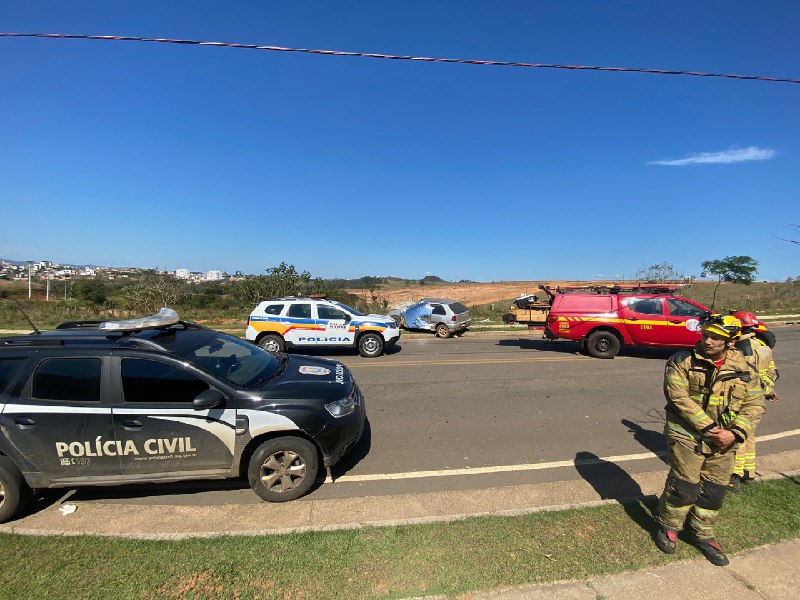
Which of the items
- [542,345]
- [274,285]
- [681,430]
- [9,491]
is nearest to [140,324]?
[9,491]

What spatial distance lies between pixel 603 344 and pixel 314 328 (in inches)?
321

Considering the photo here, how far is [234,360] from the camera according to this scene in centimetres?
481

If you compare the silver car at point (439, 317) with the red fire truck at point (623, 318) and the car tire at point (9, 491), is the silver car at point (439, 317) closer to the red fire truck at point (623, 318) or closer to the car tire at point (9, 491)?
the red fire truck at point (623, 318)

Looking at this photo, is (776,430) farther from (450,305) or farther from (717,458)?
(450,305)

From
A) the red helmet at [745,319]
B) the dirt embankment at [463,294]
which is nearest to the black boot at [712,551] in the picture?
the red helmet at [745,319]

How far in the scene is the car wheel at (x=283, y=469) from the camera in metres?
4.11

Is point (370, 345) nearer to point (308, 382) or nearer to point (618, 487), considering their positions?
point (308, 382)

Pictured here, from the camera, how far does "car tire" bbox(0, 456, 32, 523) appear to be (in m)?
3.80

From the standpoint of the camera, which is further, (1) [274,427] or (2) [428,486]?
(2) [428,486]

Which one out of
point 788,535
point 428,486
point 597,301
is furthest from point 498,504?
point 597,301

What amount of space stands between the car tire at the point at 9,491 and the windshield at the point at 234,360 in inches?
67.0

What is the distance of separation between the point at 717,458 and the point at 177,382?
4518 millimetres

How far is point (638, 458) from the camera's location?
5.02 metres

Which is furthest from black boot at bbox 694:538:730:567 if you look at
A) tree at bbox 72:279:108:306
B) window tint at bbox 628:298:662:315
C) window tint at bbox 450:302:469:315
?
tree at bbox 72:279:108:306
